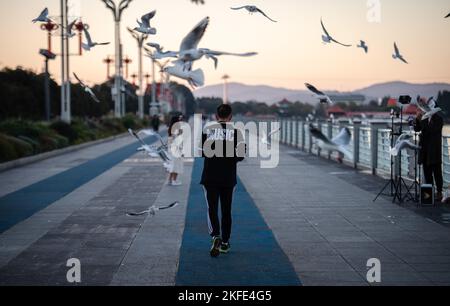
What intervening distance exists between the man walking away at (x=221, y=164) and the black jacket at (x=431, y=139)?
232 inches

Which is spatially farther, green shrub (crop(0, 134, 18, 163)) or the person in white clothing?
green shrub (crop(0, 134, 18, 163))

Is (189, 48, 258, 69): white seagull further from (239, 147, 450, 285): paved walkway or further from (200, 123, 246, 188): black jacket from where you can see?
(239, 147, 450, 285): paved walkway

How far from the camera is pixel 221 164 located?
27.2ft

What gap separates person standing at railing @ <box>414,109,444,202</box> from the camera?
1293cm

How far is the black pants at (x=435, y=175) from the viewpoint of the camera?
516 inches

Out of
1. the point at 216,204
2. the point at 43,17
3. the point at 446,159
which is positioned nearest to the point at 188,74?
the point at 216,204

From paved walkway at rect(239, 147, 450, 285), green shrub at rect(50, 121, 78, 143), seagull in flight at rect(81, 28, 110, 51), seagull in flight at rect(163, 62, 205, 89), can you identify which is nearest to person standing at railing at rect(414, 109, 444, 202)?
paved walkway at rect(239, 147, 450, 285)

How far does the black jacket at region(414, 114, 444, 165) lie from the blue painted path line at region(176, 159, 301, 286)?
3.74m

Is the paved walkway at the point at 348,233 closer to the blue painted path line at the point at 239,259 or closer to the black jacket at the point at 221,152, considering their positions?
the blue painted path line at the point at 239,259

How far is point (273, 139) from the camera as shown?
4394cm

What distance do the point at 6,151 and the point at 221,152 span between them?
1608 cm

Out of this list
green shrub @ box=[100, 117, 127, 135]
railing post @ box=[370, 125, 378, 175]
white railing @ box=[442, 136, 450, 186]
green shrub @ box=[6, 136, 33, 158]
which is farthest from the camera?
green shrub @ box=[100, 117, 127, 135]

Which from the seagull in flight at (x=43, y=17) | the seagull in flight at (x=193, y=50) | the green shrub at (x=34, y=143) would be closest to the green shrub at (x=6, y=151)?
the green shrub at (x=34, y=143)

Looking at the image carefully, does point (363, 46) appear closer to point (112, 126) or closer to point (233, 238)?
point (233, 238)
